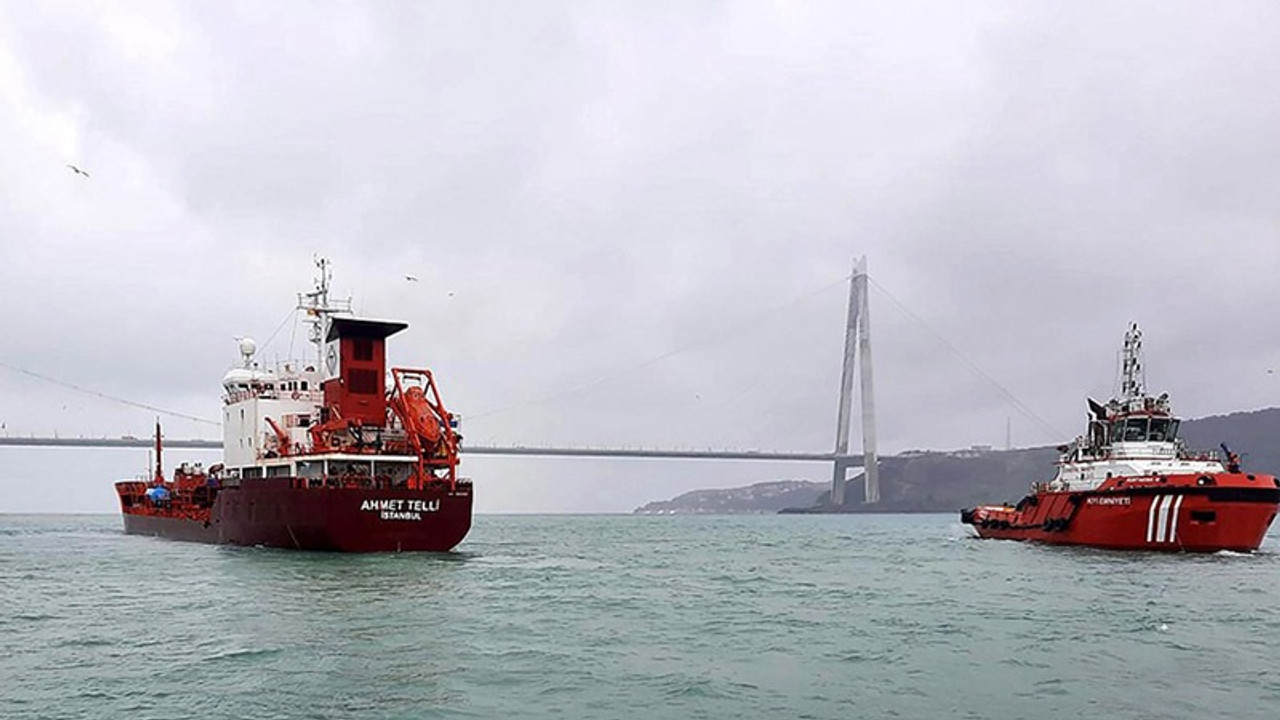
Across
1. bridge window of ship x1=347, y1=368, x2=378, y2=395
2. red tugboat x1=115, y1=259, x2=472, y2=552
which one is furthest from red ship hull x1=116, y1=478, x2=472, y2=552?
bridge window of ship x1=347, y1=368, x2=378, y2=395

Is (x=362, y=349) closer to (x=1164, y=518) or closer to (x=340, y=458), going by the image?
(x=340, y=458)

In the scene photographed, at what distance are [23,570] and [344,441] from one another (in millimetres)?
12338

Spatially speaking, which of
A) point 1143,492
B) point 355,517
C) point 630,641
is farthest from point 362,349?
point 1143,492

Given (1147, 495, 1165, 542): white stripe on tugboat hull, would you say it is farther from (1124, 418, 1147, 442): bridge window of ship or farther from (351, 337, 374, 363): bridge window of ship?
(351, 337, 374, 363): bridge window of ship

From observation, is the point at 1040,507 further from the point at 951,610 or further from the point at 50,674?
the point at 50,674

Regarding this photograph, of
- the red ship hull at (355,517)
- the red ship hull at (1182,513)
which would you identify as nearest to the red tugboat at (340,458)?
the red ship hull at (355,517)

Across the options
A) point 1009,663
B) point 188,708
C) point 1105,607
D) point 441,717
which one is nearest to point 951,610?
point 1105,607

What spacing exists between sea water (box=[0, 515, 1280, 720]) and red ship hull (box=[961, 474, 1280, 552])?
2892 mm

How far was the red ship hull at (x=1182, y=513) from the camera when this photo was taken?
136 ft

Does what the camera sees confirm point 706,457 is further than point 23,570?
Yes

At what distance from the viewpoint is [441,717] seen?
14961 mm

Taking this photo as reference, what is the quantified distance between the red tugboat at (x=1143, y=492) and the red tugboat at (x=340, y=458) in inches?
1008

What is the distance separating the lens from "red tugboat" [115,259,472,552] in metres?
38.4

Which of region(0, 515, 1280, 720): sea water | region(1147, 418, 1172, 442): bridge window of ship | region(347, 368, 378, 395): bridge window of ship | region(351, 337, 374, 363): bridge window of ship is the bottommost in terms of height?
region(0, 515, 1280, 720): sea water
